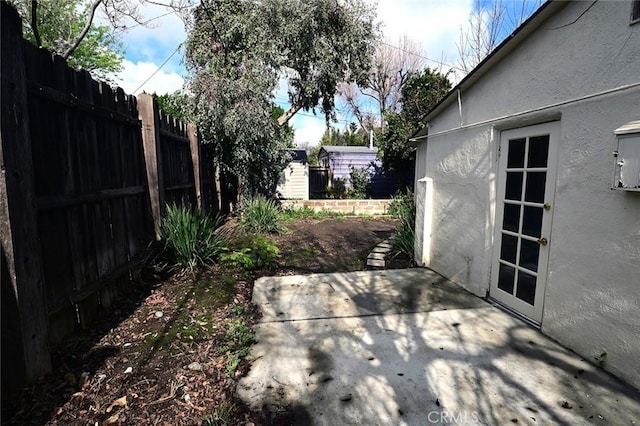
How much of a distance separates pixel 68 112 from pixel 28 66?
47cm

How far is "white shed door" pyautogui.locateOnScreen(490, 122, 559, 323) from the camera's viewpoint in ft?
10.4

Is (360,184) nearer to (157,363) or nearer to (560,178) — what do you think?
(560,178)

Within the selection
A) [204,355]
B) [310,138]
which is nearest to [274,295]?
[204,355]

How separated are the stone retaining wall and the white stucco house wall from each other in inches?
296

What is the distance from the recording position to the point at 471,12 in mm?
9977

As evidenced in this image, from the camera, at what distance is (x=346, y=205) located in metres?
12.1

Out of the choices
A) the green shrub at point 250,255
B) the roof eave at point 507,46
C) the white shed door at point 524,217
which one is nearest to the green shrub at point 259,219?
the green shrub at point 250,255

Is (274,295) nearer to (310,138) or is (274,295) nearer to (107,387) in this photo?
(107,387)

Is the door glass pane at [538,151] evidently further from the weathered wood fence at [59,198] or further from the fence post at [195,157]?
the fence post at [195,157]

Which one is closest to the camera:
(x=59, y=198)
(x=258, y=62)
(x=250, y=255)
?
(x=59, y=198)

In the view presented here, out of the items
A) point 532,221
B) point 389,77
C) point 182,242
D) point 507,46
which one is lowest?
point 182,242

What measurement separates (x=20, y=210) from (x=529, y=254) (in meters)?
4.17

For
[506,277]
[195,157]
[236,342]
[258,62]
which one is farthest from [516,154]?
[258,62]

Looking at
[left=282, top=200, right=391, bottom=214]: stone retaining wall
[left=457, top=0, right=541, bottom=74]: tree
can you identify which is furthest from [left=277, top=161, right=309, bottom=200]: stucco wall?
[left=457, top=0, right=541, bottom=74]: tree
